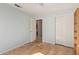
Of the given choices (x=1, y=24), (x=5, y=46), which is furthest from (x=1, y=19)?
(x=5, y=46)

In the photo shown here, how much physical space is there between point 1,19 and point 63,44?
364 cm

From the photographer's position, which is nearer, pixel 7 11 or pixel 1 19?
Answer: pixel 1 19

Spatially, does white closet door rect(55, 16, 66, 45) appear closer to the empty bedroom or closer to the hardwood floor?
the empty bedroom

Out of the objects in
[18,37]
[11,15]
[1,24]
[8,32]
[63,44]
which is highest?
[11,15]

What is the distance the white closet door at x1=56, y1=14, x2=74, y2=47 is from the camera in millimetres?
5031

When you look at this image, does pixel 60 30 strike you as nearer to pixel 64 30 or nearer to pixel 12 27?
pixel 64 30

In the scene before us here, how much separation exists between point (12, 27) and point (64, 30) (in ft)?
9.54

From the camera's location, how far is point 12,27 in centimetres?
469

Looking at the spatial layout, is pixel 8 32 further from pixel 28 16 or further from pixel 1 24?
pixel 28 16

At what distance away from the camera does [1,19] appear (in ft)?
13.0

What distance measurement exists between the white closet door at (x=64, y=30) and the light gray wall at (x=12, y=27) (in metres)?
2.11

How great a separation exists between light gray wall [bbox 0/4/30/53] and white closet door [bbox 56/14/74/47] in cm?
211

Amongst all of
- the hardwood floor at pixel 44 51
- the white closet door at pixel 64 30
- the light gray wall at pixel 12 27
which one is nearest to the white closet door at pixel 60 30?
the white closet door at pixel 64 30

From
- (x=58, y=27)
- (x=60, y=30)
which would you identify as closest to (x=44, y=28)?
(x=58, y=27)
